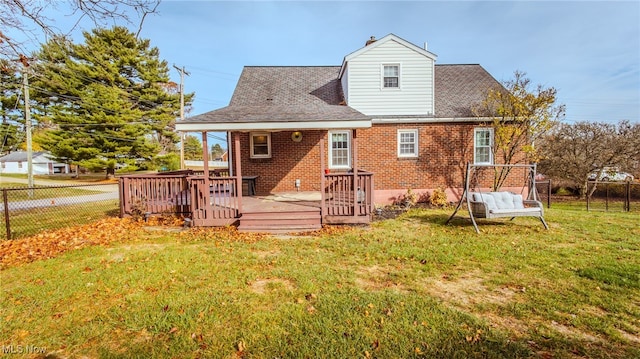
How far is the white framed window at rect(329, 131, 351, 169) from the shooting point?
11.5 meters

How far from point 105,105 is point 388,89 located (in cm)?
2624

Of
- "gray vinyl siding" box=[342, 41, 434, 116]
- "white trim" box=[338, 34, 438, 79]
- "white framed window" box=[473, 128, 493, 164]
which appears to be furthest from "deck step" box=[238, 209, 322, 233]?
"white framed window" box=[473, 128, 493, 164]

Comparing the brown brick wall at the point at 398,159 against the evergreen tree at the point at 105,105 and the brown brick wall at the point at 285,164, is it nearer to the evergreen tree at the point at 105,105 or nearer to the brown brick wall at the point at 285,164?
the brown brick wall at the point at 285,164

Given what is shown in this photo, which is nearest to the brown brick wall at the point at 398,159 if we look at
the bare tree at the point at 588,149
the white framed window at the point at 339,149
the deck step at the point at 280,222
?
the white framed window at the point at 339,149

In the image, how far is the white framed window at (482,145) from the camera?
1137 cm

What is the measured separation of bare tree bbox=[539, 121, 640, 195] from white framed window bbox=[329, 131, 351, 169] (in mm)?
12510

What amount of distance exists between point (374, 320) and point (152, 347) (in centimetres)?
228

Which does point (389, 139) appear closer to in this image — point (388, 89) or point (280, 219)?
point (388, 89)

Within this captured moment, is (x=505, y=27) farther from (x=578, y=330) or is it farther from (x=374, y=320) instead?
(x=374, y=320)

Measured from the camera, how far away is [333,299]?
12.0 feet

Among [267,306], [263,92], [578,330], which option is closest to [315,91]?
[263,92]

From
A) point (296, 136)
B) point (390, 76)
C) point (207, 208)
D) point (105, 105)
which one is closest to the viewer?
point (207, 208)

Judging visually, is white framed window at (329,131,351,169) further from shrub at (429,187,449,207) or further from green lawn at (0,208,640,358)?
green lawn at (0,208,640,358)

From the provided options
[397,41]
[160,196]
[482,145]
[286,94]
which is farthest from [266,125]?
[482,145]
